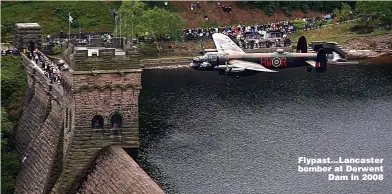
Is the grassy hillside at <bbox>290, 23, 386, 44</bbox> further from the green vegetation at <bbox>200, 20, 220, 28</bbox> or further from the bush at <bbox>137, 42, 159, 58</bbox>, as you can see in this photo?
the bush at <bbox>137, 42, 159, 58</bbox>

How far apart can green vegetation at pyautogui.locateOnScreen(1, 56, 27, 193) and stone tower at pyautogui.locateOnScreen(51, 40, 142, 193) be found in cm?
1541

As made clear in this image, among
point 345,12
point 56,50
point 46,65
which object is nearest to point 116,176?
point 46,65

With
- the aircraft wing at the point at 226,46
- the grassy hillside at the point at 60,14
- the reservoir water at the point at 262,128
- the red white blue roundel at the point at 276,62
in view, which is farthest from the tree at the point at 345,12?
the red white blue roundel at the point at 276,62

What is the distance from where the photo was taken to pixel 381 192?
94.7 meters

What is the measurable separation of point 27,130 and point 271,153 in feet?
89.2

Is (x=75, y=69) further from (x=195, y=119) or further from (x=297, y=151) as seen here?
(x=195, y=119)

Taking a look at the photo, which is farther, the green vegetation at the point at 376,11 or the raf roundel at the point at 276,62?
the green vegetation at the point at 376,11

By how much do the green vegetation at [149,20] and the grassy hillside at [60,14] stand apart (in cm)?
574

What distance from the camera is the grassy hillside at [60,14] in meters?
171

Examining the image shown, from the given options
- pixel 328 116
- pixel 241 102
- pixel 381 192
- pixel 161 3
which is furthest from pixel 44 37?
pixel 381 192

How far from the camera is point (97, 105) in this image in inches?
3132

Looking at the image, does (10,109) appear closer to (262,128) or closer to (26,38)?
(26,38)

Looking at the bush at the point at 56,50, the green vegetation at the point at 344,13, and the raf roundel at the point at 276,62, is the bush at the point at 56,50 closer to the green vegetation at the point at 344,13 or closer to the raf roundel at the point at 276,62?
the raf roundel at the point at 276,62

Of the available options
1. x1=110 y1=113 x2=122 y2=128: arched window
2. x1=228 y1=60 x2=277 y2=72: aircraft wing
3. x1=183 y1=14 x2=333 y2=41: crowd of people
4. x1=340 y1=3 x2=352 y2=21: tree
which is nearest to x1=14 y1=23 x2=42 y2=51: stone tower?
x1=228 y1=60 x2=277 y2=72: aircraft wing
